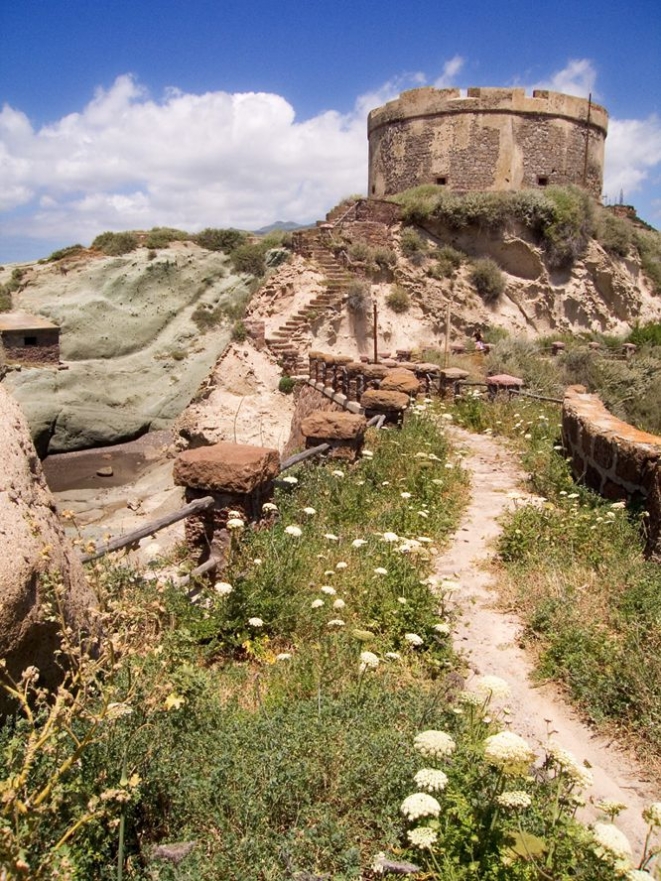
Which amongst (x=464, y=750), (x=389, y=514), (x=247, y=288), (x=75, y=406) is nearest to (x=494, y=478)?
(x=389, y=514)

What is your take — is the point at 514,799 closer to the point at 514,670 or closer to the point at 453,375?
the point at 514,670

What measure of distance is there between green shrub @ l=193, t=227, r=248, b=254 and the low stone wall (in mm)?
22867

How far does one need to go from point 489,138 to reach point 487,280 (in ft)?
18.9

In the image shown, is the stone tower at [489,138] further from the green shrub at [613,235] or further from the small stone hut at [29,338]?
the small stone hut at [29,338]

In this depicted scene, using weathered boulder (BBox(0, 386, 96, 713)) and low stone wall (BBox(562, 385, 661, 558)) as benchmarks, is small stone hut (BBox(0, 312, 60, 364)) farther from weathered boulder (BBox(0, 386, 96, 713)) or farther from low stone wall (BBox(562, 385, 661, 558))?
weathered boulder (BBox(0, 386, 96, 713))

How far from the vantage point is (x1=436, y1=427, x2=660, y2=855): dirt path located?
2967mm

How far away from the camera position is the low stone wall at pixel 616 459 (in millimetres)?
5184

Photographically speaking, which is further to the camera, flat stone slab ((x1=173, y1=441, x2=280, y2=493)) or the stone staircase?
the stone staircase

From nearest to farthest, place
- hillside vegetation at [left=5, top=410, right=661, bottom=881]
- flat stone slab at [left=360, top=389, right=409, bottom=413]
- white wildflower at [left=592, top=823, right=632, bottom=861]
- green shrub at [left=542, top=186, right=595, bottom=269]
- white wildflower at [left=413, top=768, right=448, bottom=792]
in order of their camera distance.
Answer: white wildflower at [left=592, top=823, right=632, bottom=861]
hillside vegetation at [left=5, top=410, right=661, bottom=881]
white wildflower at [left=413, top=768, right=448, bottom=792]
flat stone slab at [left=360, top=389, right=409, bottom=413]
green shrub at [left=542, top=186, right=595, bottom=269]

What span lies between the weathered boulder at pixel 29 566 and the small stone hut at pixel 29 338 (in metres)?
22.0

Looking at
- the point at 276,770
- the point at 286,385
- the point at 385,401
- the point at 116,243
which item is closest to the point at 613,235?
the point at 286,385

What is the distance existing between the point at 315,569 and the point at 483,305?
17700mm

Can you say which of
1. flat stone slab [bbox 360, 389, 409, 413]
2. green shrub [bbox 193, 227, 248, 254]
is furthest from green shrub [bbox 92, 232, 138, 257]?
flat stone slab [bbox 360, 389, 409, 413]

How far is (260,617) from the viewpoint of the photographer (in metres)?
4.05
